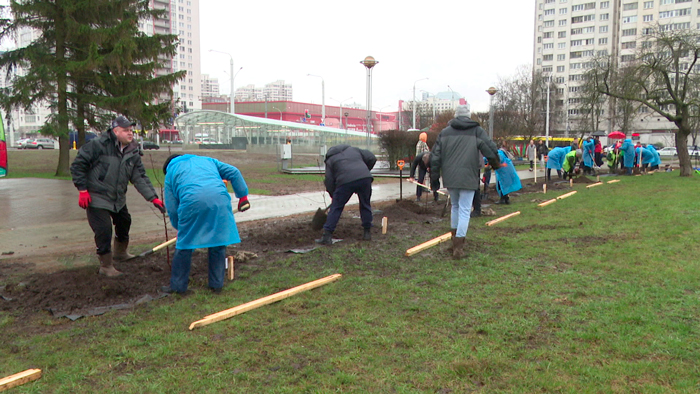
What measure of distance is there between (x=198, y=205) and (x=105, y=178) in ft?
5.22

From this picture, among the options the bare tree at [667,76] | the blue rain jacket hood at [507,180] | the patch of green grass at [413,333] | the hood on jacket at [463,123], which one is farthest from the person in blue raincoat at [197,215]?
the bare tree at [667,76]

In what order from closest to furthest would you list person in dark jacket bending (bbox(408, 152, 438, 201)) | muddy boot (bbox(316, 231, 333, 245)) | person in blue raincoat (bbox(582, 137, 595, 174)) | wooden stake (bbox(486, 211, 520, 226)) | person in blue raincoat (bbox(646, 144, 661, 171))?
muddy boot (bbox(316, 231, 333, 245))
wooden stake (bbox(486, 211, 520, 226))
person in dark jacket bending (bbox(408, 152, 438, 201))
person in blue raincoat (bbox(582, 137, 595, 174))
person in blue raincoat (bbox(646, 144, 661, 171))

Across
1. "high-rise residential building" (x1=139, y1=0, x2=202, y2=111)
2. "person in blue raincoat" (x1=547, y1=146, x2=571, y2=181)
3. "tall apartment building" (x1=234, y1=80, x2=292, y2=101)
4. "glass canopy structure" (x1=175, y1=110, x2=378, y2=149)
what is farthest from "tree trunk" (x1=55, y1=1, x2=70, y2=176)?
"tall apartment building" (x1=234, y1=80, x2=292, y2=101)

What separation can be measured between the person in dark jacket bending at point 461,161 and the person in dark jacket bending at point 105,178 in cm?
350

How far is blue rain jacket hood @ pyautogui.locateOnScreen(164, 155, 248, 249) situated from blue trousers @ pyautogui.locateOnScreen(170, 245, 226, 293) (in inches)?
5.5

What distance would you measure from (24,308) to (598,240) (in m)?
7.04

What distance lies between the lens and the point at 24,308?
4660 mm

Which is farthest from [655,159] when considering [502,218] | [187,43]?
[187,43]

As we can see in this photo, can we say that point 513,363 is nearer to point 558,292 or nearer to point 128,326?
point 558,292

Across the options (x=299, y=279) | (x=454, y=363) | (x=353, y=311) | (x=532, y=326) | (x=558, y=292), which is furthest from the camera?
(x=299, y=279)

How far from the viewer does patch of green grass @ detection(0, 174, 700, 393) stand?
3146 millimetres

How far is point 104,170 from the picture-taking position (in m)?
5.70

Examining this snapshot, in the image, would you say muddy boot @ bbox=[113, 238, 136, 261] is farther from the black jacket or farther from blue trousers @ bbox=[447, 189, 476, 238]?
blue trousers @ bbox=[447, 189, 476, 238]

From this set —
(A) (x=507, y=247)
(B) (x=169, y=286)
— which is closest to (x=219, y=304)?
(B) (x=169, y=286)
